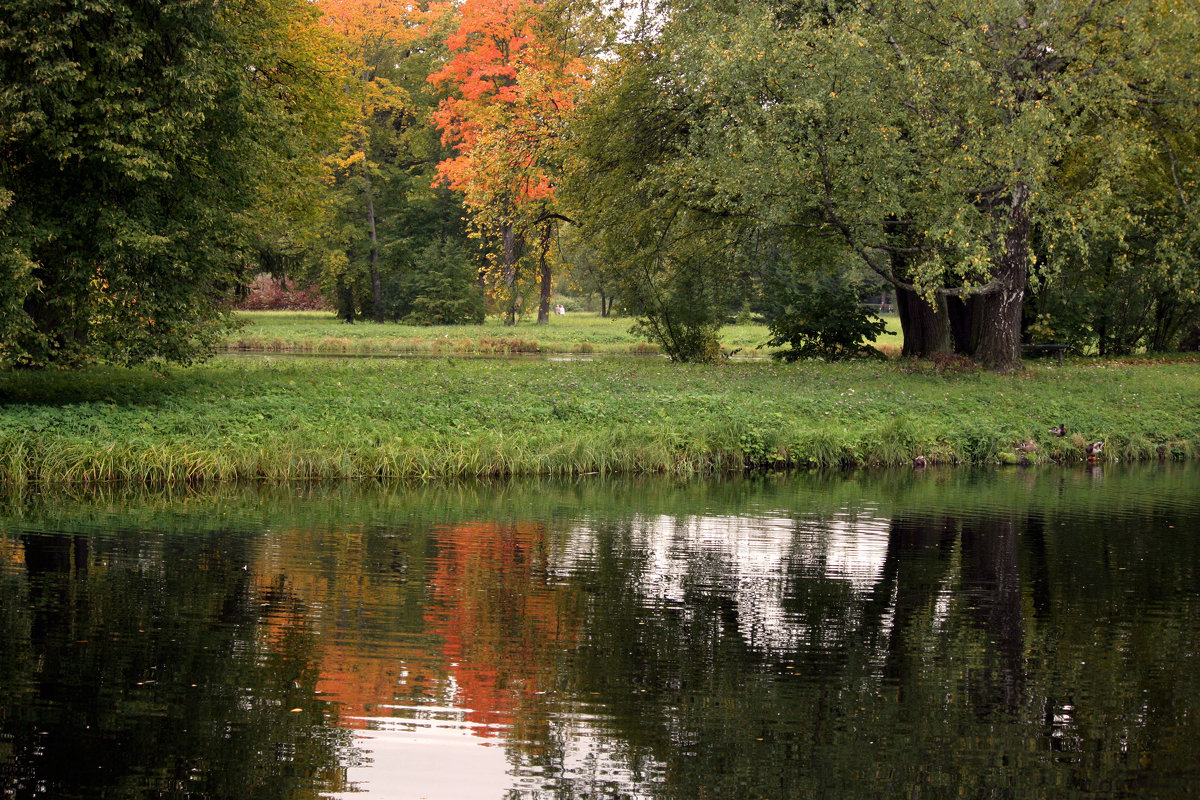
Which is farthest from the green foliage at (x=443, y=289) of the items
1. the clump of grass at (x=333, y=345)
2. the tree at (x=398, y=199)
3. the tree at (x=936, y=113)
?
the tree at (x=936, y=113)

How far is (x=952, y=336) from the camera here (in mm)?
30297

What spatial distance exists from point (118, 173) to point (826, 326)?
19.0m

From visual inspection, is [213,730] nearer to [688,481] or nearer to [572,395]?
[688,481]

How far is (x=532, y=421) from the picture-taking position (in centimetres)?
1900

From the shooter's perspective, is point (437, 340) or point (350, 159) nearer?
point (437, 340)

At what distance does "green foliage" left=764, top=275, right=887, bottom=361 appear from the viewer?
3102cm

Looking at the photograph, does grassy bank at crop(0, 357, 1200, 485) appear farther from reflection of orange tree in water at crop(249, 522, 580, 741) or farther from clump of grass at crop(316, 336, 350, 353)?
clump of grass at crop(316, 336, 350, 353)

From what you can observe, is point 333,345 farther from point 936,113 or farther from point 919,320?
point 936,113

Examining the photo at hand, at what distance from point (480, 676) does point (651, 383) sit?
1577 centimetres

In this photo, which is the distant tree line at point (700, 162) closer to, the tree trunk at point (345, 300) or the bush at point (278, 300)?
the tree trunk at point (345, 300)

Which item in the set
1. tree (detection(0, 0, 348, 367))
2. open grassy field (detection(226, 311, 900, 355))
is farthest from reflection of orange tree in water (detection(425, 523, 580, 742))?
open grassy field (detection(226, 311, 900, 355))

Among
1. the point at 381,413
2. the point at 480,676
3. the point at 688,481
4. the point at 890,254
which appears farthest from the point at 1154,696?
the point at 890,254

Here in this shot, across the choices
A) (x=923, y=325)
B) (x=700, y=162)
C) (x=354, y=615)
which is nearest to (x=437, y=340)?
(x=923, y=325)

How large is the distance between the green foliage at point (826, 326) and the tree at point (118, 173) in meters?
16.2
